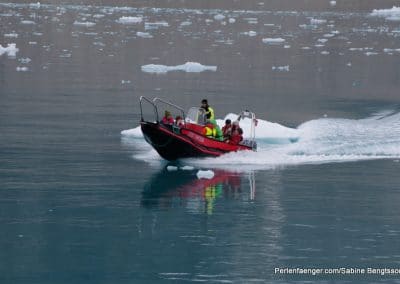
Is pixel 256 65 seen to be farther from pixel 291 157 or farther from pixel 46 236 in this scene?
pixel 46 236

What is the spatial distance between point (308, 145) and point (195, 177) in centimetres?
501

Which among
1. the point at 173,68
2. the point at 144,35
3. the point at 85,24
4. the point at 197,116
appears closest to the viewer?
the point at 197,116

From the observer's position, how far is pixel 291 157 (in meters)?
23.5

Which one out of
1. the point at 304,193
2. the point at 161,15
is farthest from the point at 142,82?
the point at 161,15

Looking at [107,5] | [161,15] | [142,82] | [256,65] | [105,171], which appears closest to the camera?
[105,171]

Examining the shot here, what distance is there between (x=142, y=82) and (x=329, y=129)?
43.6ft

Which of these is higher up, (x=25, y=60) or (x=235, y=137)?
(x=235, y=137)

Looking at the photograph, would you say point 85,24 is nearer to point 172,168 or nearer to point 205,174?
point 172,168

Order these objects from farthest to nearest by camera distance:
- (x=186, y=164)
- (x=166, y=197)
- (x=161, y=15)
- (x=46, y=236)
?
(x=161, y=15), (x=186, y=164), (x=166, y=197), (x=46, y=236)

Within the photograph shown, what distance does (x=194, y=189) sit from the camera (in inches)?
771

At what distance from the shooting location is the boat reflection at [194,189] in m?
18.2

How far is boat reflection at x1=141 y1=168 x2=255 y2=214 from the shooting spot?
18156mm

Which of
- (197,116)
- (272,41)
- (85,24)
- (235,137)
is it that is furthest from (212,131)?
(85,24)

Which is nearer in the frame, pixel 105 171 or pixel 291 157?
pixel 105 171
